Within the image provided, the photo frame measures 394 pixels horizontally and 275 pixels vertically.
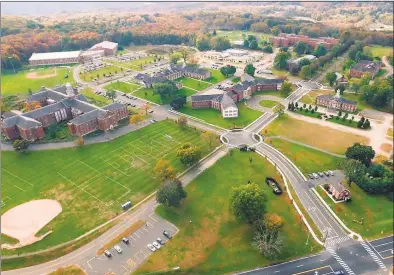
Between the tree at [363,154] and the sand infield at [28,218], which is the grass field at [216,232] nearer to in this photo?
the tree at [363,154]

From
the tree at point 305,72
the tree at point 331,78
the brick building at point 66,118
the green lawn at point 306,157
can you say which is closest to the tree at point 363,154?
the green lawn at point 306,157

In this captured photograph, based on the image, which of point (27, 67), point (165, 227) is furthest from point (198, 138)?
point (27, 67)

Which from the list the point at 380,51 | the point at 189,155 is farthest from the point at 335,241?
the point at 380,51

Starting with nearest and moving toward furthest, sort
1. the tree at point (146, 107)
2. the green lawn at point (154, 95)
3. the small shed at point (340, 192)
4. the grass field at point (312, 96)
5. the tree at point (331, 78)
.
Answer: the small shed at point (340, 192)
the tree at point (146, 107)
the grass field at point (312, 96)
the green lawn at point (154, 95)
the tree at point (331, 78)

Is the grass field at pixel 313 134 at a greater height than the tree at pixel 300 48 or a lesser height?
lesser

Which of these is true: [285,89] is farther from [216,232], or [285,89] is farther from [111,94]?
[216,232]

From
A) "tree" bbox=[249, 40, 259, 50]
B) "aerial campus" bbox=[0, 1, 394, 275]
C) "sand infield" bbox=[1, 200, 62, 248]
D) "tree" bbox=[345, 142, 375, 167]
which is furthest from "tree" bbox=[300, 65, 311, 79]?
"sand infield" bbox=[1, 200, 62, 248]
